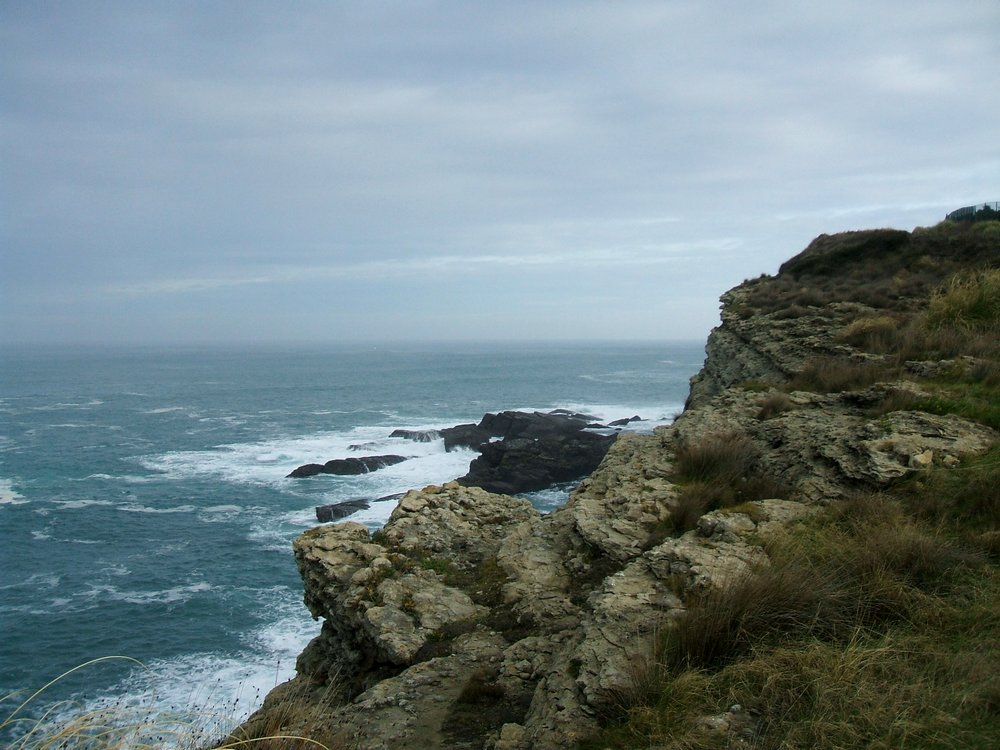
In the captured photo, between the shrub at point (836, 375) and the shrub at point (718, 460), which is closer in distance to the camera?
the shrub at point (718, 460)

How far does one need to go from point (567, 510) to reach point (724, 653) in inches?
161

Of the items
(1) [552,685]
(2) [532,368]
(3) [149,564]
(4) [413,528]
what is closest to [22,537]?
(3) [149,564]

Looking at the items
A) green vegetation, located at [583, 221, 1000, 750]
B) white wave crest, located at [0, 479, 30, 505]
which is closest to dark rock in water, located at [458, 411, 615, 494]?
white wave crest, located at [0, 479, 30, 505]

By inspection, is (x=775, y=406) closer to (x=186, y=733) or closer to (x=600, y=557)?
(x=600, y=557)

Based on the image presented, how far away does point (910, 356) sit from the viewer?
1084 cm

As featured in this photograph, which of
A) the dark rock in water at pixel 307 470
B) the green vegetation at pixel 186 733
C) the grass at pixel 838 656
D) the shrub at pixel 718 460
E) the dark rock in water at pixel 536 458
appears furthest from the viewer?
the dark rock in water at pixel 307 470

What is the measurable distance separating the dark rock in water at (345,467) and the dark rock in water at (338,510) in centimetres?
822

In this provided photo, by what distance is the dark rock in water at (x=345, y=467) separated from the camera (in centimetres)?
3875

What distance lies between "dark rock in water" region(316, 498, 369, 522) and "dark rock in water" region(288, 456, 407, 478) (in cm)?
822

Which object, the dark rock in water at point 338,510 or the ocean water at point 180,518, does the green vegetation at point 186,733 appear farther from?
the dark rock in water at point 338,510

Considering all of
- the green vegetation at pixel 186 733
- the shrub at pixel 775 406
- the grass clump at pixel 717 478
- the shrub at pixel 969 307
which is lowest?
the green vegetation at pixel 186 733

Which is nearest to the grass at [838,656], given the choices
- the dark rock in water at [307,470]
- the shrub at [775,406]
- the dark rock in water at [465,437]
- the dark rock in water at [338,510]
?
the shrub at [775,406]

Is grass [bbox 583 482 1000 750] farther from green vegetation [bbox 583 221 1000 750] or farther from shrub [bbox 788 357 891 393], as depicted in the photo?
shrub [bbox 788 357 891 393]

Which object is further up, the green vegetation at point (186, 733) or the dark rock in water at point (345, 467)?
the green vegetation at point (186, 733)
